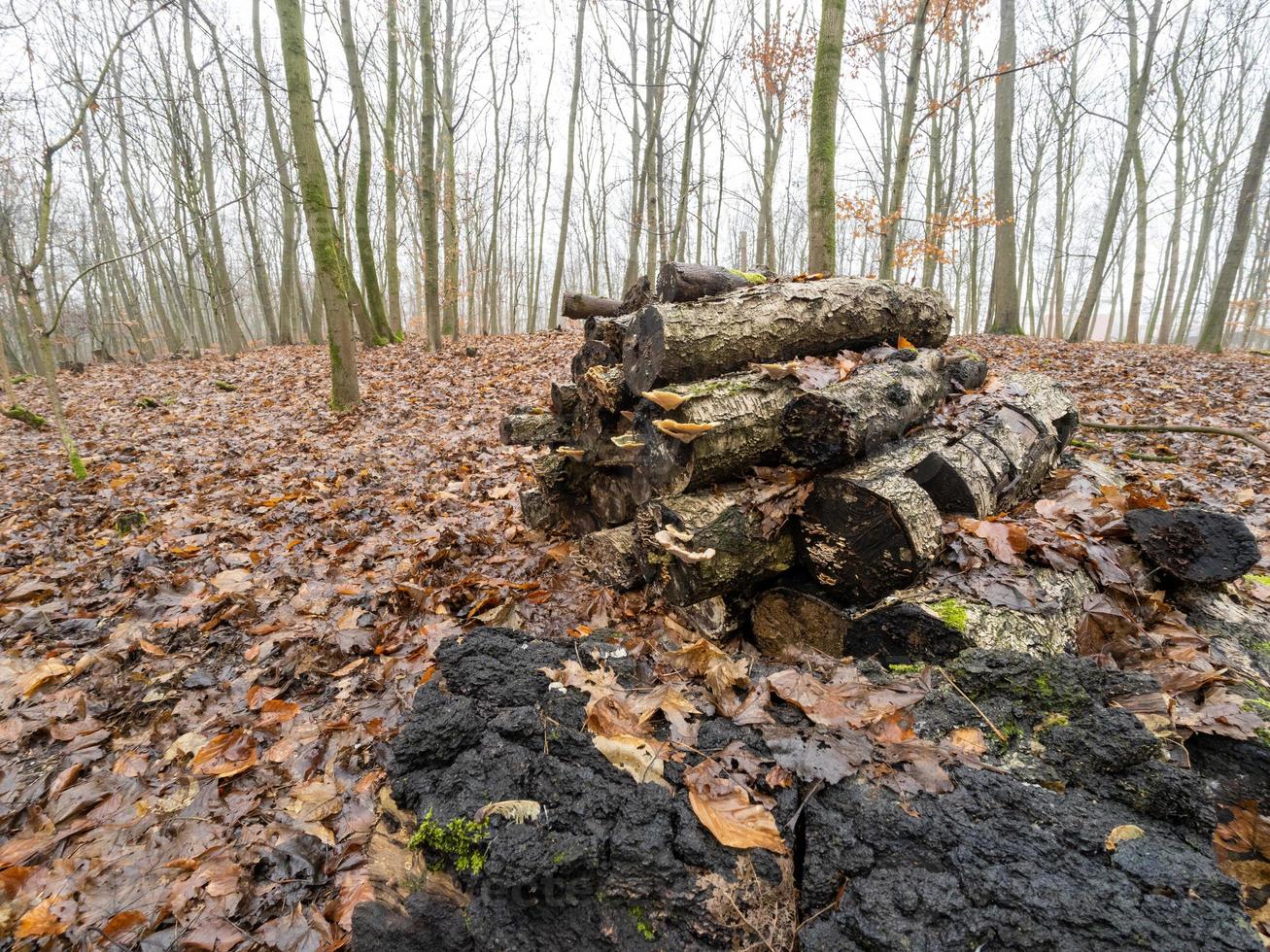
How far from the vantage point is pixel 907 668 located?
232 cm

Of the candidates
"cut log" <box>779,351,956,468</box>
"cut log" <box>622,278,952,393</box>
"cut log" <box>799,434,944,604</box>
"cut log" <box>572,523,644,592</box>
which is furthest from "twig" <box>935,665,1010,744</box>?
"cut log" <box>622,278,952,393</box>

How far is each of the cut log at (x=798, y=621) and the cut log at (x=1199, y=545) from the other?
1.60 metres

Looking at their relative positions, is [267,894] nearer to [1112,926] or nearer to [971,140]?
[1112,926]

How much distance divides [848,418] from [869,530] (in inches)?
23.9

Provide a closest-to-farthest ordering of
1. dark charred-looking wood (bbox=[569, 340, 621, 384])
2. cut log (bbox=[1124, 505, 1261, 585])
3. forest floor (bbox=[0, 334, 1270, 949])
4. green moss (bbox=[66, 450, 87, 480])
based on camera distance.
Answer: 1. forest floor (bbox=[0, 334, 1270, 949])
2. cut log (bbox=[1124, 505, 1261, 585])
3. dark charred-looking wood (bbox=[569, 340, 621, 384])
4. green moss (bbox=[66, 450, 87, 480])

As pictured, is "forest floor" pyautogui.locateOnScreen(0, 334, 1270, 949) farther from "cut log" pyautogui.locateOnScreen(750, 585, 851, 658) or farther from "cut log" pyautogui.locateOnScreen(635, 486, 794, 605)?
"cut log" pyautogui.locateOnScreen(750, 585, 851, 658)

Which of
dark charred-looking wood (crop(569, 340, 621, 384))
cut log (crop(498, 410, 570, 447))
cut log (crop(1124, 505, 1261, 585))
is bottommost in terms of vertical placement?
cut log (crop(1124, 505, 1261, 585))

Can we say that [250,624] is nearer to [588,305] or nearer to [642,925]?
[642,925]

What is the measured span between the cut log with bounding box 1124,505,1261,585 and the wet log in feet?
2.41

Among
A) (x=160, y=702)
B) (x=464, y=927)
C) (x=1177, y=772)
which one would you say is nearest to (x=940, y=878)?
(x=1177, y=772)

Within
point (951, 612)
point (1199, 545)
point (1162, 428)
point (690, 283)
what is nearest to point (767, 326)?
point (690, 283)

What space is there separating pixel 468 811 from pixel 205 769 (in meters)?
1.85

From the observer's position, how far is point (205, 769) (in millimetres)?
2535

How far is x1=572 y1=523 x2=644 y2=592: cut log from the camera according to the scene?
140 inches
